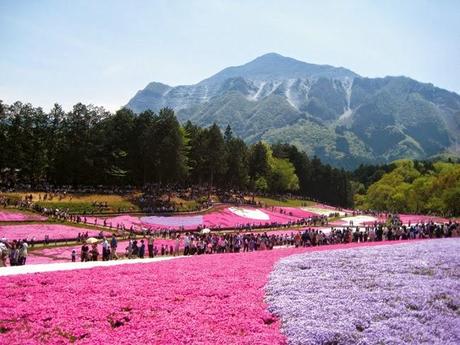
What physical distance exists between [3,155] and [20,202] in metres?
28.1

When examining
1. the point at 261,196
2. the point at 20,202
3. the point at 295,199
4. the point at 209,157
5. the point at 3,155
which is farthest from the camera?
the point at 295,199

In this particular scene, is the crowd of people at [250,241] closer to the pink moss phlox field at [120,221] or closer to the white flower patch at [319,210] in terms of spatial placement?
the pink moss phlox field at [120,221]

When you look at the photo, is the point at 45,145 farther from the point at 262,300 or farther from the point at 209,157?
the point at 262,300

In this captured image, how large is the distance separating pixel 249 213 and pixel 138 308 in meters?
66.6

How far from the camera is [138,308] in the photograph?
16.4 meters

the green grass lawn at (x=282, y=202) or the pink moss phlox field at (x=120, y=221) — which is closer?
the pink moss phlox field at (x=120, y=221)

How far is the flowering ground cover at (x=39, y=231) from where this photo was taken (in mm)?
46475

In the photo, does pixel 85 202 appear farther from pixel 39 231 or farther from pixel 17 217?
pixel 39 231

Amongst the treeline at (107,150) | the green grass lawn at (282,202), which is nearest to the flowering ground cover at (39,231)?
the treeline at (107,150)

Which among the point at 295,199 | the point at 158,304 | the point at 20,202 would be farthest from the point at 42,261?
the point at 295,199

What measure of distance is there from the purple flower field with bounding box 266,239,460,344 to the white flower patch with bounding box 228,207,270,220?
179 feet

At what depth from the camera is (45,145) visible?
93000 mm

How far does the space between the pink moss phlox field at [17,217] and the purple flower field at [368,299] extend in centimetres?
3782

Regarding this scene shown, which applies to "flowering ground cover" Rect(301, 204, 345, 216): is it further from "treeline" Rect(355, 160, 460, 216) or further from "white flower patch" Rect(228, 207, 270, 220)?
"treeline" Rect(355, 160, 460, 216)
